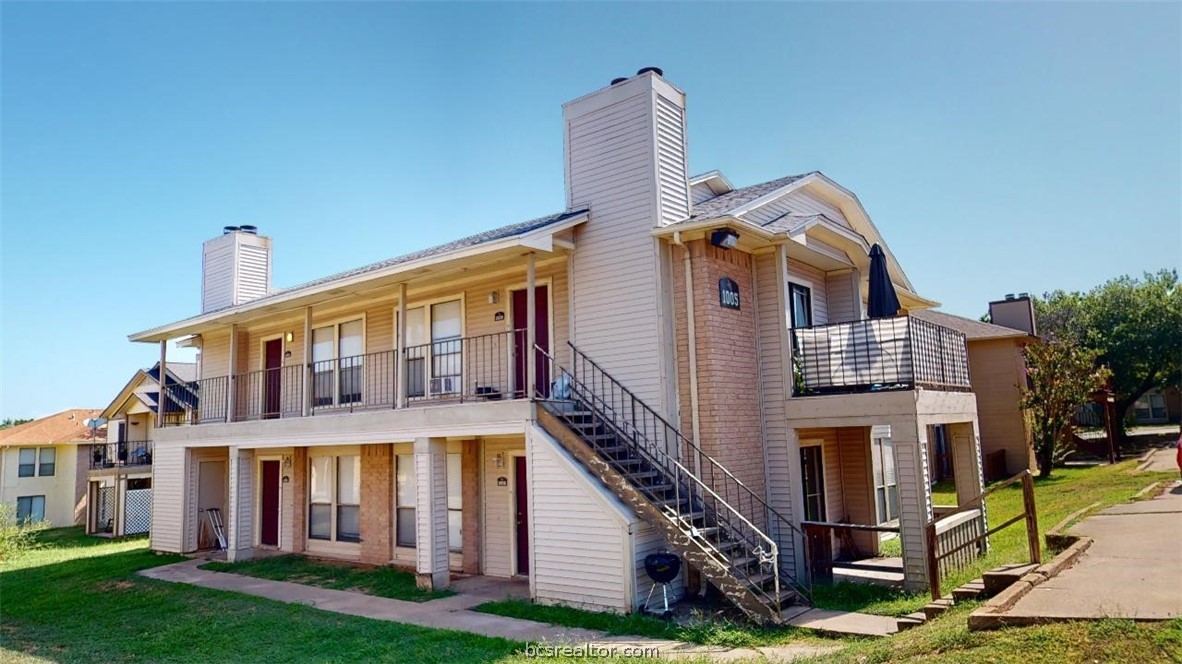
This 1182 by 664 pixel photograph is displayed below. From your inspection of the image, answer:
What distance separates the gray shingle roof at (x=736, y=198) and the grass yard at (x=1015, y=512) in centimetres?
582

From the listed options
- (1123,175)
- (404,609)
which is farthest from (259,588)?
(1123,175)

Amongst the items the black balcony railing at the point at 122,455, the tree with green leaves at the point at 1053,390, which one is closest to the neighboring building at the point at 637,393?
the tree with green leaves at the point at 1053,390

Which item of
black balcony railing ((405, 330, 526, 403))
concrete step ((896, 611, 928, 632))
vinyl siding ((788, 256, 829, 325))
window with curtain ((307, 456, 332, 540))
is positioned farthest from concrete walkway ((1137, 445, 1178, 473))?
window with curtain ((307, 456, 332, 540))

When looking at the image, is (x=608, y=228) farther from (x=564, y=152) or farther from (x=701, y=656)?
(x=701, y=656)

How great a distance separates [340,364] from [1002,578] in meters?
13.0

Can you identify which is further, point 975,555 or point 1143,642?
point 975,555

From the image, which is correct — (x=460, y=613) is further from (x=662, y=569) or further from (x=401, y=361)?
(x=401, y=361)

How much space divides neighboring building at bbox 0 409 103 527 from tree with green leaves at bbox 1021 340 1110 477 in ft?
125

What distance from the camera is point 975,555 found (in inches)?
451

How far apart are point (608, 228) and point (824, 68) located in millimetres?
5709

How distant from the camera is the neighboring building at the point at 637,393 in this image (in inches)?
394

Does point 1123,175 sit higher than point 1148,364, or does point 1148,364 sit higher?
point 1123,175

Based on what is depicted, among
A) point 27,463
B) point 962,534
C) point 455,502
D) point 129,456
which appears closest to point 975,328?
point 962,534

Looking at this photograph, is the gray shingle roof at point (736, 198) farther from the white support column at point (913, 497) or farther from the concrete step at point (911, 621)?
the concrete step at point (911, 621)
